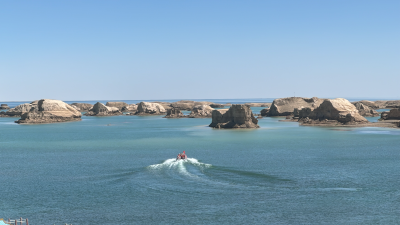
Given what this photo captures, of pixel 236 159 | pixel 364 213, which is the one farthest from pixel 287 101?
pixel 364 213

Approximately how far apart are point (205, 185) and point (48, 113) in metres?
132

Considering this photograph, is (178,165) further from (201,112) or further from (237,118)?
(201,112)

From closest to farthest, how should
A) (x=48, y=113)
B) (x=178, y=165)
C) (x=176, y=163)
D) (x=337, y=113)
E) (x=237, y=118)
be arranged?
1. (x=178, y=165)
2. (x=176, y=163)
3. (x=237, y=118)
4. (x=337, y=113)
5. (x=48, y=113)

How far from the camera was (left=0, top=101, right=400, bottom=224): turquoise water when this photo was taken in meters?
33.7

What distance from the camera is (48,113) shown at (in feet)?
530

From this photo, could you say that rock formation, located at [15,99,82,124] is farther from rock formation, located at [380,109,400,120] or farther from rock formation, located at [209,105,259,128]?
rock formation, located at [380,109,400,120]

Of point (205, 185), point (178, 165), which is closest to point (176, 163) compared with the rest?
point (178, 165)

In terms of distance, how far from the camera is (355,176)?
47000 mm

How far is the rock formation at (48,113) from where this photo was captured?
515 ft

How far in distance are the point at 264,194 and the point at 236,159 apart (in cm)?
2141

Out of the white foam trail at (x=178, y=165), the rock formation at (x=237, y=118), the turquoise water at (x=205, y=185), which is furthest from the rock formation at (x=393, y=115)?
the white foam trail at (x=178, y=165)

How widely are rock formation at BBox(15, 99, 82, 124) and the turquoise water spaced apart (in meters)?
87.5

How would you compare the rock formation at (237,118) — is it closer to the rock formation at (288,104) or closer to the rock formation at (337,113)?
the rock formation at (337,113)

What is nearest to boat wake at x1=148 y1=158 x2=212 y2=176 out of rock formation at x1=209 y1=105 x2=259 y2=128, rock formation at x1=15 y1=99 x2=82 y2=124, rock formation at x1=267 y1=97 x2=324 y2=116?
rock formation at x1=209 y1=105 x2=259 y2=128
